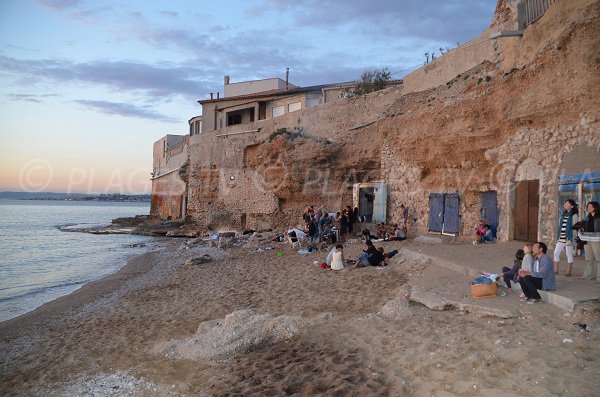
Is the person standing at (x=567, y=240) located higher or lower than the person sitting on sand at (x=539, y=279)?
higher

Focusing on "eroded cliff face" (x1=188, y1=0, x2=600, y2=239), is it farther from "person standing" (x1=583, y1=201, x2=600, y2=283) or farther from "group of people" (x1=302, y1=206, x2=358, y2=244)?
"person standing" (x1=583, y1=201, x2=600, y2=283)

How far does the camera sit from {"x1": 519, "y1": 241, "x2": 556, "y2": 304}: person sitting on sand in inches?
221

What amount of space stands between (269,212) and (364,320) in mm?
16562

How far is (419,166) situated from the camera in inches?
582

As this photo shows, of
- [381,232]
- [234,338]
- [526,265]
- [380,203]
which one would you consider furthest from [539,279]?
[380,203]

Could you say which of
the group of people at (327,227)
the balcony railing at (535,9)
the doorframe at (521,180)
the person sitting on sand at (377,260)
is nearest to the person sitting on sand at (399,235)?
the group of people at (327,227)

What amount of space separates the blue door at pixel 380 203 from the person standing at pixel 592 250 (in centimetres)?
966

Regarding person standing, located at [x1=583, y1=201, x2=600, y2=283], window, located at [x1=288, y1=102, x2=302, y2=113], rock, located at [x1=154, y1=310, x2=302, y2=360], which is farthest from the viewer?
window, located at [x1=288, y1=102, x2=302, y2=113]

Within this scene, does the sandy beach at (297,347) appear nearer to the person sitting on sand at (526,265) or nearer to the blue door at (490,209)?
the person sitting on sand at (526,265)

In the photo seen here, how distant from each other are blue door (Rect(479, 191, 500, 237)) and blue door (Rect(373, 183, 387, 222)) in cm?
436

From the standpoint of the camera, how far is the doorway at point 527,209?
10.2m

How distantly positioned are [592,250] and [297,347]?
454 cm

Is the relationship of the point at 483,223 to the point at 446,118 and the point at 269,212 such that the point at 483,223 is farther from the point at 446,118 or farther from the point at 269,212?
the point at 269,212

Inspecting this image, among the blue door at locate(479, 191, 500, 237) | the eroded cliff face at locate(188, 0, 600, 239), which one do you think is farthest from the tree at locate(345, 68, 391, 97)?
the blue door at locate(479, 191, 500, 237)
